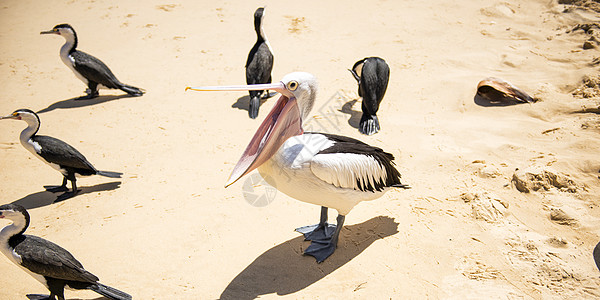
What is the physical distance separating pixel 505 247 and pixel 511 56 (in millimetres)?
4915

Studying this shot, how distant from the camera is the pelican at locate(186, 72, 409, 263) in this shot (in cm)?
341

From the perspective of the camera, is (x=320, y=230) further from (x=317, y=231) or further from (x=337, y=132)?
(x=337, y=132)

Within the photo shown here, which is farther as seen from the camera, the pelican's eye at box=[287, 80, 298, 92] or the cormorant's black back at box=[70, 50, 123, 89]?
the cormorant's black back at box=[70, 50, 123, 89]

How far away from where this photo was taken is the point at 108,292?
339cm

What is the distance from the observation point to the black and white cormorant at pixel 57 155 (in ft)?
15.5

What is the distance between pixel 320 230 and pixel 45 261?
2.33 m

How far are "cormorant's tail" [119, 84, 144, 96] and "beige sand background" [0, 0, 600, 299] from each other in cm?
18

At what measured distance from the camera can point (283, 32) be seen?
905 cm

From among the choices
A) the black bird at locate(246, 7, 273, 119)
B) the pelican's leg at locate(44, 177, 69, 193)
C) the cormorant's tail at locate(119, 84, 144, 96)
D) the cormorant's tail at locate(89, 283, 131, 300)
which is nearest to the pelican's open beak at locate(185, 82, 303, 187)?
the cormorant's tail at locate(89, 283, 131, 300)

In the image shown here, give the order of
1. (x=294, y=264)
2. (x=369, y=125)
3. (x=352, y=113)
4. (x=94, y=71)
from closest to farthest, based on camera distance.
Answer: (x=294, y=264)
(x=369, y=125)
(x=352, y=113)
(x=94, y=71)

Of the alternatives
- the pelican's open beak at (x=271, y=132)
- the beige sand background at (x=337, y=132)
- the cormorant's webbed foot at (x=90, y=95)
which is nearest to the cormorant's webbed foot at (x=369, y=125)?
the beige sand background at (x=337, y=132)

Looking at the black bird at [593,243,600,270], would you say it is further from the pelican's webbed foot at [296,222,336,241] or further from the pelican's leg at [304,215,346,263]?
the pelican's webbed foot at [296,222,336,241]

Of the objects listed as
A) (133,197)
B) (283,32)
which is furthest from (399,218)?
(283,32)

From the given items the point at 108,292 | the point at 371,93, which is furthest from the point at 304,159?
the point at 371,93
